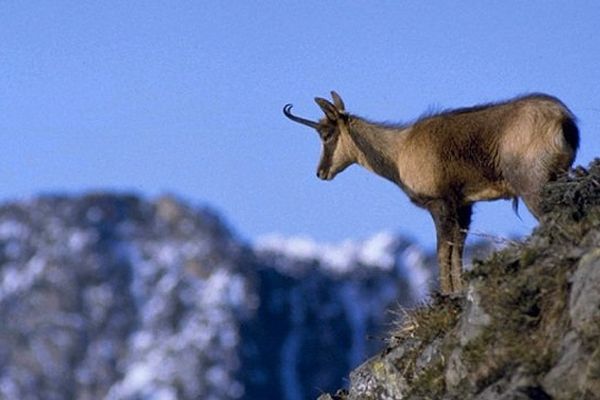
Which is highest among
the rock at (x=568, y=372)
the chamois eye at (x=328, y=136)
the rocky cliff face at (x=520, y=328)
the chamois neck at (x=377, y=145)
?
the chamois eye at (x=328, y=136)

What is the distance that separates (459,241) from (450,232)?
0.28m

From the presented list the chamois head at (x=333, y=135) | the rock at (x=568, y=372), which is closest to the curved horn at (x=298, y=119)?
the chamois head at (x=333, y=135)

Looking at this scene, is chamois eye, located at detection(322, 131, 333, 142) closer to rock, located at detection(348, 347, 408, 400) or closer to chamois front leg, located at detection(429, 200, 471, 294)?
chamois front leg, located at detection(429, 200, 471, 294)

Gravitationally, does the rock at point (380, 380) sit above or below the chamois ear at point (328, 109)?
below

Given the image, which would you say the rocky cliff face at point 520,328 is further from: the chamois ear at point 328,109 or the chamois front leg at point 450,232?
the chamois ear at point 328,109

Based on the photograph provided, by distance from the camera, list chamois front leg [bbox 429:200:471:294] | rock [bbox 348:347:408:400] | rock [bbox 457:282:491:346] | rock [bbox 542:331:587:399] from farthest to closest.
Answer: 1. chamois front leg [bbox 429:200:471:294]
2. rock [bbox 348:347:408:400]
3. rock [bbox 457:282:491:346]
4. rock [bbox 542:331:587:399]

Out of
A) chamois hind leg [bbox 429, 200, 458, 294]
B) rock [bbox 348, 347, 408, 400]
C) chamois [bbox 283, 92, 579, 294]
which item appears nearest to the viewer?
rock [bbox 348, 347, 408, 400]

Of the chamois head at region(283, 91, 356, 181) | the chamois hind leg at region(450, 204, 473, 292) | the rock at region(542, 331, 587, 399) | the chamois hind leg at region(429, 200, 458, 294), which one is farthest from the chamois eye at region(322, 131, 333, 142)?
the rock at region(542, 331, 587, 399)

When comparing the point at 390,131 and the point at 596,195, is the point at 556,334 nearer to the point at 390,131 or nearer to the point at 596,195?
the point at 596,195

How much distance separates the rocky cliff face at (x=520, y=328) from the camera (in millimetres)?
13039

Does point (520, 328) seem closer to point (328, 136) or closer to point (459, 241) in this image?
point (459, 241)

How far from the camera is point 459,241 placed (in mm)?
18969

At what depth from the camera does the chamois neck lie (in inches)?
837

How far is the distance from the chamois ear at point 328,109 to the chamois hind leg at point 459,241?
3.37m
